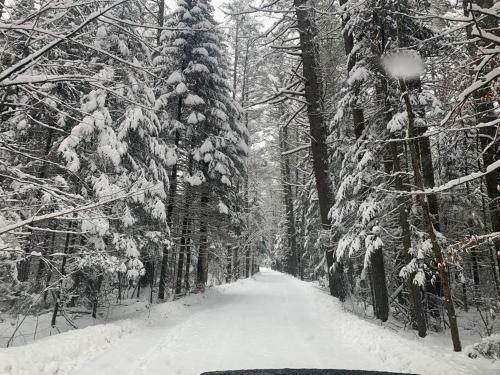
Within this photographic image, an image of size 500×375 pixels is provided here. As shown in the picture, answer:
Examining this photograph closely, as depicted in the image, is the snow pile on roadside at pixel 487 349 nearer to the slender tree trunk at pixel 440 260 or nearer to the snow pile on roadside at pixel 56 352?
the slender tree trunk at pixel 440 260

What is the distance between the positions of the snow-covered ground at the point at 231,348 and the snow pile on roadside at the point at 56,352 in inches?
0.5

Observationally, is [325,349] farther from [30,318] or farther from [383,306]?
[30,318]

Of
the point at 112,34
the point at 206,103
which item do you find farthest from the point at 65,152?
the point at 206,103

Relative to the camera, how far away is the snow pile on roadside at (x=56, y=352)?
6.03 m

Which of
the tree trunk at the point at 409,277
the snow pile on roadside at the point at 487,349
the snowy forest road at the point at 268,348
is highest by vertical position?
the tree trunk at the point at 409,277

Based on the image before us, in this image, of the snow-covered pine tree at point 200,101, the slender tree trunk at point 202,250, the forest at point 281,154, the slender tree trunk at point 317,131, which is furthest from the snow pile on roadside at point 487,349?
the slender tree trunk at point 202,250

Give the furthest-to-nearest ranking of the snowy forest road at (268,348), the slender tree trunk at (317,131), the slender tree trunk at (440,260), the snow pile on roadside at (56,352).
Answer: the slender tree trunk at (317,131) → the slender tree trunk at (440,260) → the snowy forest road at (268,348) → the snow pile on roadside at (56,352)

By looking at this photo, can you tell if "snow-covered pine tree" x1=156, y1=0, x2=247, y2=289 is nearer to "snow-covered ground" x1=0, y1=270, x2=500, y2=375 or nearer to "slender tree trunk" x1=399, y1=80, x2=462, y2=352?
"snow-covered ground" x1=0, y1=270, x2=500, y2=375

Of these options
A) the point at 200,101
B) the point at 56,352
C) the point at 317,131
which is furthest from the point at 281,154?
the point at 56,352

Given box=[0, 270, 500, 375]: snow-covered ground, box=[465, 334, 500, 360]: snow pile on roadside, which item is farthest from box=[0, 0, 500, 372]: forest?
box=[0, 270, 500, 375]: snow-covered ground

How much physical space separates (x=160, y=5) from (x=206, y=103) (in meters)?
6.11

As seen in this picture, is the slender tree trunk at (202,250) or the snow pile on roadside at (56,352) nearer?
the snow pile on roadside at (56,352)

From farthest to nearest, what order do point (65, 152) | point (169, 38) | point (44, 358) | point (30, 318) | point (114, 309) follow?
point (169, 38) < point (114, 309) < point (30, 318) < point (65, 152) < point (44, 358)

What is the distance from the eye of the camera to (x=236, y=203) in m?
20.8
